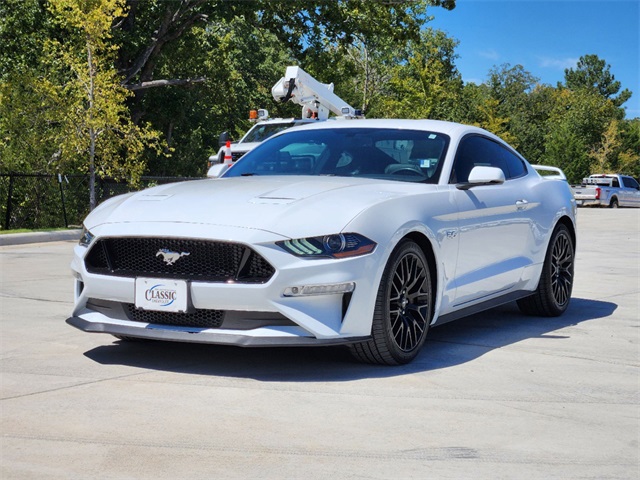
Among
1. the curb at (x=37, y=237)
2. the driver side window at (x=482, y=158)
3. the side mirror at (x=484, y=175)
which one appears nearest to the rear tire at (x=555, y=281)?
the driver side window at (x=482, y=158)

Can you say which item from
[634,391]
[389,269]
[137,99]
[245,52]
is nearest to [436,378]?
[389,269]

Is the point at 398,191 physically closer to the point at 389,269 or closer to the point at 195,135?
the point at 389,269

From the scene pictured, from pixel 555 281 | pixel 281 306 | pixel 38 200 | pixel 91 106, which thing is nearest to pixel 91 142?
pixel 91 106

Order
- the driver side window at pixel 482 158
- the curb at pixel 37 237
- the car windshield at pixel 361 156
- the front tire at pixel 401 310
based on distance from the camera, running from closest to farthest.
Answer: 1. the front tire at pixel 401 310
2. the car windshield at pixel 361 156
3. the driver side window at pixel 482 158
4. the curb at pixel 37 237

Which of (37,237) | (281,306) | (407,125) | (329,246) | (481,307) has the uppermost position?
(407,125)

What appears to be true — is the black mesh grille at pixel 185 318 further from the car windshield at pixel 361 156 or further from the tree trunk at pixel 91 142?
the tree trunk at pixel 91 142

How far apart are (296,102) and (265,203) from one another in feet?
62.3

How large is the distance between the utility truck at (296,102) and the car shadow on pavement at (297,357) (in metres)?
13.7

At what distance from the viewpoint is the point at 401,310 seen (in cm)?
627

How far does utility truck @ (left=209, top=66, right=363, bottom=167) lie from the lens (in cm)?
2147

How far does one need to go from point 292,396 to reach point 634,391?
2.05m

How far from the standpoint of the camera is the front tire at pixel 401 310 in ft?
19.7

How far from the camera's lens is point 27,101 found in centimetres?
2173

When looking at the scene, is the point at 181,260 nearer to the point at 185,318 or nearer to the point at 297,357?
the point at 185,318
